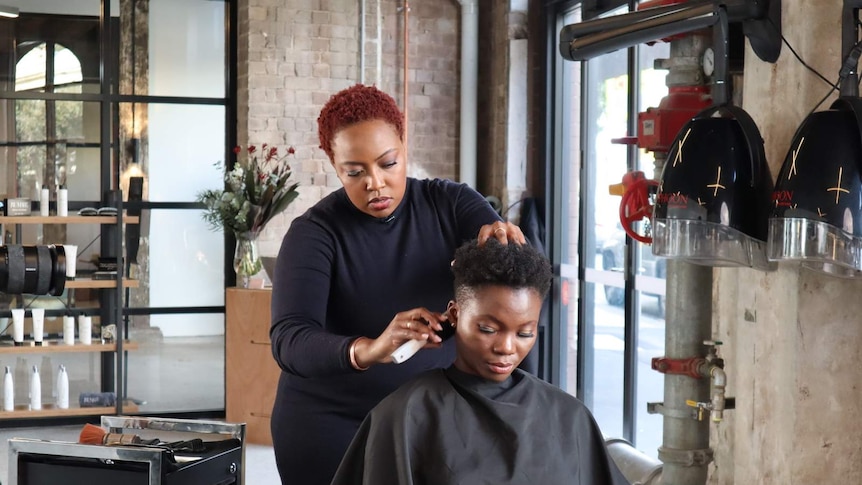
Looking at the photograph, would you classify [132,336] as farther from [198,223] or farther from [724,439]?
[724,439]

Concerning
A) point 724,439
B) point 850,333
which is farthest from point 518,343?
point 724,439

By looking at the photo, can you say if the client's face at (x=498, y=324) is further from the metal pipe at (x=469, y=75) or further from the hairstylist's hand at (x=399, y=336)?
the metal pipe at (x=469, y=75)

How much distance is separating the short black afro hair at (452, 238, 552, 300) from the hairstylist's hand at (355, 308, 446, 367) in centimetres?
10

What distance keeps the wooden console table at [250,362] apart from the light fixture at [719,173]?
145 inches

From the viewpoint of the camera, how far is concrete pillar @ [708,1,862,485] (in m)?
1.82

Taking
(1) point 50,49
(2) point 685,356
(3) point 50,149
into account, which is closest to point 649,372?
(2) point 685,356

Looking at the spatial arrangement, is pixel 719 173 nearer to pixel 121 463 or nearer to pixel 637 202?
pixel 637 202

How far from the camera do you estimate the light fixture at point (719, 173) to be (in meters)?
1.80

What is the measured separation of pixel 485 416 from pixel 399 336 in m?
0.29

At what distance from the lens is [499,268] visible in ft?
5.67

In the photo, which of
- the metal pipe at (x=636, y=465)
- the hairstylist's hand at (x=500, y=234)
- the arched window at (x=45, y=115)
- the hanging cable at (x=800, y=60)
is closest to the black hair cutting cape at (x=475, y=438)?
the hairstylist's hand at (x=500, y=234)

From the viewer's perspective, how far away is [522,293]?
68.4 inches

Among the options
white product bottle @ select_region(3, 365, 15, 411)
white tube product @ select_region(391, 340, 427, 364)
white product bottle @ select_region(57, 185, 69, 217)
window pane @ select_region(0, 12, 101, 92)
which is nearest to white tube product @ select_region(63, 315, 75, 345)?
white product bottle @ select_region(3, 365, 15, 411)

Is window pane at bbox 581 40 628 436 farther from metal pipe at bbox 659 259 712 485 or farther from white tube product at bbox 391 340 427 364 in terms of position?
white tube product at bbox 391 340 427 364
